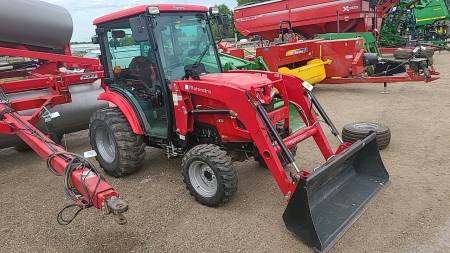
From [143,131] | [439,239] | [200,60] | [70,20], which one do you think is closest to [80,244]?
[143,131]

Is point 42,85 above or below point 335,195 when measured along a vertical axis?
above

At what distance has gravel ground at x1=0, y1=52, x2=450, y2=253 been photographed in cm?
314

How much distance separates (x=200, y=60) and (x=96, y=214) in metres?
2.08

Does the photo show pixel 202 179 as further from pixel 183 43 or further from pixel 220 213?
pixel 183 43

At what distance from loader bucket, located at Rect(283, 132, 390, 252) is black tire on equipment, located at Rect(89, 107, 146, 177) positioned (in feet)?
7.00

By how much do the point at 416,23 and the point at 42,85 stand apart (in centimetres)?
1642

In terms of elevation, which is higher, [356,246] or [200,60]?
[200,60]

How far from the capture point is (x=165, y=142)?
4.37 meters

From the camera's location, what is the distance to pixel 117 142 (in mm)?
4379

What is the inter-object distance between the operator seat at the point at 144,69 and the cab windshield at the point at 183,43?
0.76 feet

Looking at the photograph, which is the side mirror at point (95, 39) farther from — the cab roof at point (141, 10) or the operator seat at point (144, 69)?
the operator seat at point (144, 69)

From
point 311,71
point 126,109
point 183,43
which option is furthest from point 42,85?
point 311,71

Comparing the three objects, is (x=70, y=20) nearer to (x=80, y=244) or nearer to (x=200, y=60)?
(x=200, y=60)

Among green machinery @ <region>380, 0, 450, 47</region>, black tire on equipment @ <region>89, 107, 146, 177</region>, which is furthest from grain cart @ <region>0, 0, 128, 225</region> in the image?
green machinery @ <region>380, 0, 450, 47</region>
